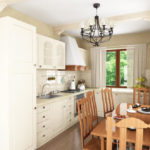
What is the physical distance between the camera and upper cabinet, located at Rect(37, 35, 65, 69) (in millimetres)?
3285

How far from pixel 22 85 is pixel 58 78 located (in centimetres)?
201

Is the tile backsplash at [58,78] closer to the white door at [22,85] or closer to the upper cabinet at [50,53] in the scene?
the upper cabinet at [50,53]

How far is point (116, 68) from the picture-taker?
17.2 ft

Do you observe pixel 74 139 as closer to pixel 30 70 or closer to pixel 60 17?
pixel 30 70

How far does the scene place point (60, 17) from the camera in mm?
3457

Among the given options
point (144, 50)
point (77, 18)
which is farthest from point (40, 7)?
point (144, 50)

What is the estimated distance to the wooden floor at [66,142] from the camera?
284 centimetres

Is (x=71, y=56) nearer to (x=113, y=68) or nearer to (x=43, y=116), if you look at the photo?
(x=113, y=68)

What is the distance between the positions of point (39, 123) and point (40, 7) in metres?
2.17

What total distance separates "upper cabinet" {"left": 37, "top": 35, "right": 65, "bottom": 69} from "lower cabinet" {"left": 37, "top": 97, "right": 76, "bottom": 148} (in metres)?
0.87

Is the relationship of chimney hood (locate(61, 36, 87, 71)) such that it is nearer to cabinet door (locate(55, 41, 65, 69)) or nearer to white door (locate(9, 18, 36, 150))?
cabinet door (locate(55, 41, 65, 69))

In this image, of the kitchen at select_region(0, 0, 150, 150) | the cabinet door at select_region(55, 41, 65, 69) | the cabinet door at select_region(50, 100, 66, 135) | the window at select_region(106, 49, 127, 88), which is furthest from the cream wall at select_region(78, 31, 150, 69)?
the cabinet door at select_region(50, 100, 66, 135)

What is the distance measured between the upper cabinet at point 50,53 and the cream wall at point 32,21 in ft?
1.20

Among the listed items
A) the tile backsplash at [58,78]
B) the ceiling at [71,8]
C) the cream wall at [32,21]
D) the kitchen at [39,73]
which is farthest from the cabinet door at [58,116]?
the ceiling at [71,8]
